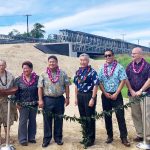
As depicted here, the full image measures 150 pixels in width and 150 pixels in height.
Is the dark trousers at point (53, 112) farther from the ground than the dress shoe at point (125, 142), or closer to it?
farther from the ground

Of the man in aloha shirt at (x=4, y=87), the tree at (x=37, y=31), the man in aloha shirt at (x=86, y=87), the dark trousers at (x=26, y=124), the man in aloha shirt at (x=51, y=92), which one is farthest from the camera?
the tree at (x=37, y=31)

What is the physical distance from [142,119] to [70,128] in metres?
2.14

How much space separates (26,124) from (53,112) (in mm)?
615

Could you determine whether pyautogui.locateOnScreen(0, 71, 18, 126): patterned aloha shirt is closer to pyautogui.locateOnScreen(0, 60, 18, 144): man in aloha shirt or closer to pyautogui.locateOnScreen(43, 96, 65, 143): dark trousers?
pyautogui.locateOnScreen(0, 60, 18, 144): man in aloha shirt

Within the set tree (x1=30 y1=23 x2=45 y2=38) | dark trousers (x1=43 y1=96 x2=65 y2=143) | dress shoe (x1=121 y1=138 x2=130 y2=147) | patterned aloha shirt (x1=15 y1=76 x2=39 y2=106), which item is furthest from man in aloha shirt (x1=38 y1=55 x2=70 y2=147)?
tree (x1=30 y1=23 x2=45 y2=38)

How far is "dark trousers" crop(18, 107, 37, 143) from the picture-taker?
7418mm

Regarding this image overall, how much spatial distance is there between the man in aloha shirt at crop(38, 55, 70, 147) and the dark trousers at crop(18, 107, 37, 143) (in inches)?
12.7

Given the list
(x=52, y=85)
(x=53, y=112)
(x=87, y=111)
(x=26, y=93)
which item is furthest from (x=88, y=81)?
(x=26, y=93)

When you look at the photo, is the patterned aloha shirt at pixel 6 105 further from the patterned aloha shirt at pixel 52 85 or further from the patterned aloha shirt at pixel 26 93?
the patterned aloha shirt at pixel 52 85

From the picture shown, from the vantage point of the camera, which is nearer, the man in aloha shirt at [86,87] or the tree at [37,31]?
the man in aloha shirt at [86,87]

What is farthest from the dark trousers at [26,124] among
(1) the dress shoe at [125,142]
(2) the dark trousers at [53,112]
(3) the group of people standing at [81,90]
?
(1) the dress shoe at [125,142]

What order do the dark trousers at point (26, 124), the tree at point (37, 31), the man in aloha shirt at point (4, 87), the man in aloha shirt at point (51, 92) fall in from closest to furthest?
the man in aloha shirt at point (51, 92) < the man in aloha shirt at point (4, 87) < the dark trousers at point (26, 124) < the tree at point (37, 31)

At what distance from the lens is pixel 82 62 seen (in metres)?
7.02

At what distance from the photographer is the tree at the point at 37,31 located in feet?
230
